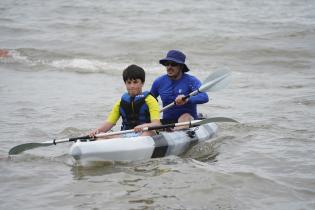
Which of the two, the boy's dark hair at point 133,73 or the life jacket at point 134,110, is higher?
the boy's dark hair at point 133,73

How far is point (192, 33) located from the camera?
57.8ft

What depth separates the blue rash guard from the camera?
7113mm

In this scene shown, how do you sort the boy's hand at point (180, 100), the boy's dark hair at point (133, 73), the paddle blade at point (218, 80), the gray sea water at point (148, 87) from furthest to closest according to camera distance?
the paddle blade at point (218, 80)
the boy's hand at point (180, 100)
the boy's dark hair at point (133, 73)
the gray sea water at point (148, 87)

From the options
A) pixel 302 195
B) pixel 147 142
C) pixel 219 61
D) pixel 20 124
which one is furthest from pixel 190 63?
pixel 302 195

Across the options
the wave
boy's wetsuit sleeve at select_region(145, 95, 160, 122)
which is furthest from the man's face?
the wave

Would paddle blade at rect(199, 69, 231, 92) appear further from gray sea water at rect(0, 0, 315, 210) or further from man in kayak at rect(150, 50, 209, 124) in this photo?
gray sea water at rect(0, 0, 315, 210)

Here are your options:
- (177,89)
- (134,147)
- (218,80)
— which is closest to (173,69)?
(177,89)

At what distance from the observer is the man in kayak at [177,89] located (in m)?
7.05

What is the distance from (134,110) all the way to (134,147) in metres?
0.50

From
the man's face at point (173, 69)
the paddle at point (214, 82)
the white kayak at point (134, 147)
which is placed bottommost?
the white kayak at point (134, 147)

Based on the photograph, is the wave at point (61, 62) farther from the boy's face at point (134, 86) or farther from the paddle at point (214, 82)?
the boy's face at point (134, 86)

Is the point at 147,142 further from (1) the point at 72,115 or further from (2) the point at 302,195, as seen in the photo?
(1) the point at 72,115

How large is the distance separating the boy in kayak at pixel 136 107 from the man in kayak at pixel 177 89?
2.23 ft

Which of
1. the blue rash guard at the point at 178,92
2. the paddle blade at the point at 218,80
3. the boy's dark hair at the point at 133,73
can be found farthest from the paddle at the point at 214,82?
the boy's dark hair at the point at 133,73
